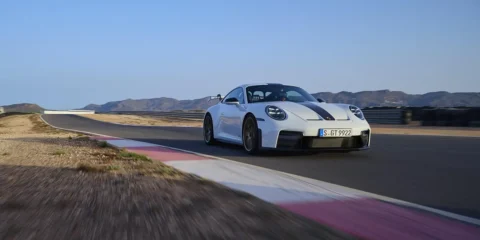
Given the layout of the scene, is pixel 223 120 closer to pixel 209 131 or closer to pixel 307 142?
pixel 209 131

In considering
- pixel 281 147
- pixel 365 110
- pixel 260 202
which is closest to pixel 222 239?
pixel 260 202

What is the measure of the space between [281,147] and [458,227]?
4161 mm

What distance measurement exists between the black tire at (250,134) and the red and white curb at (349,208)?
1820 mm

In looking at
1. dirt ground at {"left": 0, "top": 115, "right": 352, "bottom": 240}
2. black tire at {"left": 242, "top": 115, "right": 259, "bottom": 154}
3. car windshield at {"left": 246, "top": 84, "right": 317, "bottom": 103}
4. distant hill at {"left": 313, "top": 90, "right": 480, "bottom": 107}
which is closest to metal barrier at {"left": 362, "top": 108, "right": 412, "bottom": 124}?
car windshield at {"left": 246, "top": 84, "right": 317, "bottom": 103}

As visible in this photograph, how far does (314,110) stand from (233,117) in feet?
6.12

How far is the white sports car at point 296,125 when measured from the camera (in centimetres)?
710

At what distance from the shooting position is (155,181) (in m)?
4.77

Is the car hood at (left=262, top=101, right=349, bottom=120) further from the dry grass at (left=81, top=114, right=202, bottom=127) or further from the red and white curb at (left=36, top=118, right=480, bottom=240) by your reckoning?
the dry grass at (left=81, top=114, right=202, bottom=127)

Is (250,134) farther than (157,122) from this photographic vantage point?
No

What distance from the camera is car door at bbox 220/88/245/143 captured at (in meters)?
8.49

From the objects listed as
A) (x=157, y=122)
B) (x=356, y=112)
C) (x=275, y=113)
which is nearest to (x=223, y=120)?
(x=275, y=113)

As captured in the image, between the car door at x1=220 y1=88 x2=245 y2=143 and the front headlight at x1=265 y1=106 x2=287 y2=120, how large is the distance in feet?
2.95

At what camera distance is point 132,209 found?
3.45m

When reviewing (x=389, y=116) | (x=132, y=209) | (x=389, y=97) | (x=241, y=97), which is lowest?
(x=389, y=116)
